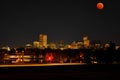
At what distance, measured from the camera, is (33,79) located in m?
11.7

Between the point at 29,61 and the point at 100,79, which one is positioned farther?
the point at 29,61

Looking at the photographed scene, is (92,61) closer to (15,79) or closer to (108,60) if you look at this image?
(108,60)

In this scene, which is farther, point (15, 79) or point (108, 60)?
point (108, 60)

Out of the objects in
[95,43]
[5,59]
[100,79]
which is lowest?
[100,79]

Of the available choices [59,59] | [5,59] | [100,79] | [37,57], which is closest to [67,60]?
[59,59]

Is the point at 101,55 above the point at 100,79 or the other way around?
above

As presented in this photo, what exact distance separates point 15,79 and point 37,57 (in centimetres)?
1715

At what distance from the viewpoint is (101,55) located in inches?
1085

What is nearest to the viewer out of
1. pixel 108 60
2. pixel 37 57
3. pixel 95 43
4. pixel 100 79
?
pixel 100 79

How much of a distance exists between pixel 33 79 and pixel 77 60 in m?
17.9

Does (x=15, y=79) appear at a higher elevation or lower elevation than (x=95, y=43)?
lower

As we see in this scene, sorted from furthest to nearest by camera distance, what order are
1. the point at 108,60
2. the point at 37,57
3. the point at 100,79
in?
the point at 37,57
the point at 108,60
the point at 100,79

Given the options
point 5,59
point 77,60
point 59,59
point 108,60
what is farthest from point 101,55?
point 5,59

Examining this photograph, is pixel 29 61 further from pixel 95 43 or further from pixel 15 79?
pixel 95 43
